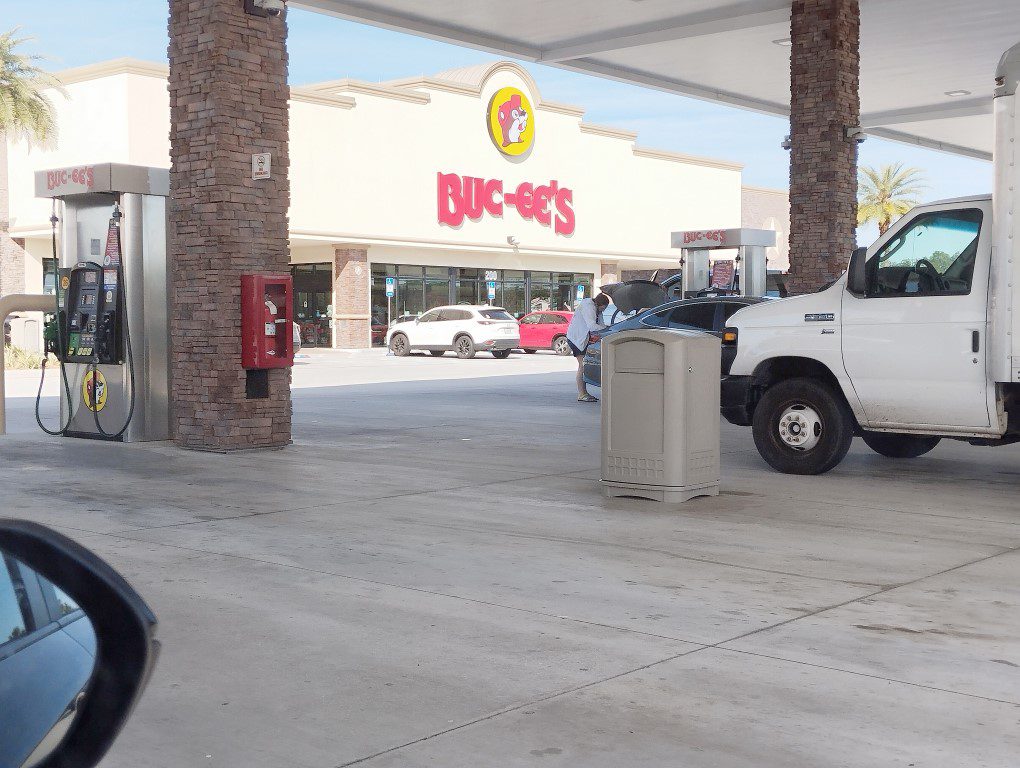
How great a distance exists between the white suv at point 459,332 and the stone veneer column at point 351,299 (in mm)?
2409

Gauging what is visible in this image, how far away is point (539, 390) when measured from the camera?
23469mm

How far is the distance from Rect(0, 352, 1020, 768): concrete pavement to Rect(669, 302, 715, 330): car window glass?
5113 mm

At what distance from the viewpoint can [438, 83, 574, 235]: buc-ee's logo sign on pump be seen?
45375 millimetres

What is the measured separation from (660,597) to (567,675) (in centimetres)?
152

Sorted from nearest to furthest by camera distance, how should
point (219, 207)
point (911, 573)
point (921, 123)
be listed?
point (911, 573) → point (219, 207) → point (921, 123)

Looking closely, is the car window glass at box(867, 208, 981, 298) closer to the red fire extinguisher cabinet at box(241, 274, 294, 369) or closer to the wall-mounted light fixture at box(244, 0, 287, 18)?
the red fire extinguisher cabinet at box(241, 274, 294, 369)

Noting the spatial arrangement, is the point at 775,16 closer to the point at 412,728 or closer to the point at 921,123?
the point at 921,123

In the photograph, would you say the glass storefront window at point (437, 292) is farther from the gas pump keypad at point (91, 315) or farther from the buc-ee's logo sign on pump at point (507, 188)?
the gas pump keypad at point (91, 315)

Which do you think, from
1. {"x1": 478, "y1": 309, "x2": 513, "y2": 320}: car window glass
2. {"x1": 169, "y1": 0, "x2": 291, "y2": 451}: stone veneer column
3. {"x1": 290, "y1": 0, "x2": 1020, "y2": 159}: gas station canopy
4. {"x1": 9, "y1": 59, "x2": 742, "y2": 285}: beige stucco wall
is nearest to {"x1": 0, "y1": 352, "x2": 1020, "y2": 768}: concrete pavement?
{"x1": 169, "y1": 0, "x2": 291, "y2": 451}: stone veneer column

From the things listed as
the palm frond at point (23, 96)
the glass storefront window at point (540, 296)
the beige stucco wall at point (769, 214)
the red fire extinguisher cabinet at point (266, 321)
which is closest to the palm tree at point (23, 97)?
the palm frond at point (23, 96)

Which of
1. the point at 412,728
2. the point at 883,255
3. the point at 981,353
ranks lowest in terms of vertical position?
the point at 412,728

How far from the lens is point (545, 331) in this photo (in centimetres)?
4122

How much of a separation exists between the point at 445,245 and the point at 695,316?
1127 inches

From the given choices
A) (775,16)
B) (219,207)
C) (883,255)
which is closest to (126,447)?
(219,207)
